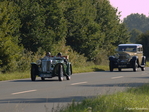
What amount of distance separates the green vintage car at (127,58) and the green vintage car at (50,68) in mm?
13142

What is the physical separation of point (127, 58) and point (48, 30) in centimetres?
654

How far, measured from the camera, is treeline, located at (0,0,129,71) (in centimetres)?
3020

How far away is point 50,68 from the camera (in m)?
23.5

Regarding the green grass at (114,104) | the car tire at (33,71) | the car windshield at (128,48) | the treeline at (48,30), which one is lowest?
the green grass at (114,104)

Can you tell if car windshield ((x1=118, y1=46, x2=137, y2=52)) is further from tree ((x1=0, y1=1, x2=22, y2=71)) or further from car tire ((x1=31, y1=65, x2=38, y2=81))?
car tire ((x1=31, y1=65, x2=38, y2=81))

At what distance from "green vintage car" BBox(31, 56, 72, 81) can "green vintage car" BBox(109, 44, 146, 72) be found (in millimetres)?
13142

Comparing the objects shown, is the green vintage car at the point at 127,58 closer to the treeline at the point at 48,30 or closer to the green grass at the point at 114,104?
the treeline at the point at 48,30

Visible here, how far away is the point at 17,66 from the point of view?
31.3m

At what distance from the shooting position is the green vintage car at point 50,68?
23.3m

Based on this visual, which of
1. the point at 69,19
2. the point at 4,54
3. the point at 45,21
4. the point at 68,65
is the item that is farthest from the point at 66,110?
the point at 69,19

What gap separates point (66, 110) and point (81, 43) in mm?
37318

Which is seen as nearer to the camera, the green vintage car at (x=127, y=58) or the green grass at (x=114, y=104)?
the green grass at (x=114, y=104)

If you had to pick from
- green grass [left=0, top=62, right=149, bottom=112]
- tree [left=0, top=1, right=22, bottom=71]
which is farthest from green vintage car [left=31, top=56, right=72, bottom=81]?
green grass [left=0, top=62, right=149, bottom=112]

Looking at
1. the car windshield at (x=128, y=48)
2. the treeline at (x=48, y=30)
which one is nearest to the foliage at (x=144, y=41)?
the treeline at (x=48, y=30)
